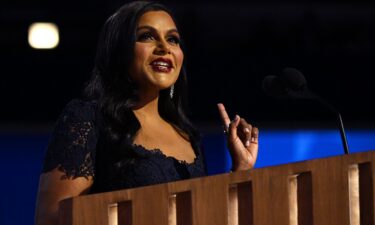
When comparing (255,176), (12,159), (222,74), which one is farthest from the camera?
(222,74)

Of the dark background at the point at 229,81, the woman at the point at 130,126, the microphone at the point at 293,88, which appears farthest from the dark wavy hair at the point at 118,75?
the dark background at the point at 229,81

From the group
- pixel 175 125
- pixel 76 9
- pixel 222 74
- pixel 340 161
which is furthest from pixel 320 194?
pixel 76 9

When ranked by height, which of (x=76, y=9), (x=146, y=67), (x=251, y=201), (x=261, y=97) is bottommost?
(x=251, y=201)

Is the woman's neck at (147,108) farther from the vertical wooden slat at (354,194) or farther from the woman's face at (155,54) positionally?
the vertical wooden slat at (354,194)

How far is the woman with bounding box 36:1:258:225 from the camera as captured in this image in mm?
1894

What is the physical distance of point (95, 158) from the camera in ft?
6.40

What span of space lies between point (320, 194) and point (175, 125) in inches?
27.2

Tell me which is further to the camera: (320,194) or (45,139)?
(45,139)

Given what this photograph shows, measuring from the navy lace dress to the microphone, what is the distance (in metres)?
0.28

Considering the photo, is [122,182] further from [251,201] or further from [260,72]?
[260,72]

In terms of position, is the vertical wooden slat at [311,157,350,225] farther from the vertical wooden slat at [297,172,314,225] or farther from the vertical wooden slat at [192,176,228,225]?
the vertical wooden slat at [192,176,228,225]

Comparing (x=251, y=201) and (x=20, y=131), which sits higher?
(x=20, y=131)

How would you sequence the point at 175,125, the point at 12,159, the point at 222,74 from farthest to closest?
the point at 222,74, the point at 12,159, the point at 175,125

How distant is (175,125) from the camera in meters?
2.23
